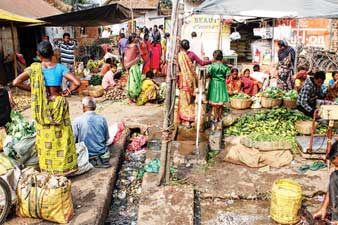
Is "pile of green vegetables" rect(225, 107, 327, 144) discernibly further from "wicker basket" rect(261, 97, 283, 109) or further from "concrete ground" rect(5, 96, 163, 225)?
"concrete ground" rect(5, 96, 163, 225)

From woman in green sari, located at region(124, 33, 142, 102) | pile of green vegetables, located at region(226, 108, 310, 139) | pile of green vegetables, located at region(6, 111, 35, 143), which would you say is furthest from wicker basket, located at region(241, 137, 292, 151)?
woman in green sari, located at region(124, 33, 142, 102)

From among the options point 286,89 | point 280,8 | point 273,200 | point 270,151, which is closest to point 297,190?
point 273,200

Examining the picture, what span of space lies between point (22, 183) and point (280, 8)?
435 centimetres

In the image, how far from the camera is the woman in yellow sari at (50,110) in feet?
13.8

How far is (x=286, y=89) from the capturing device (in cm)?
952

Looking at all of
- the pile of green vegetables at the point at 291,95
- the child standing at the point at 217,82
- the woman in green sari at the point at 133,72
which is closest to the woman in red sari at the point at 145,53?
the woman in green sari at the point at 133,72

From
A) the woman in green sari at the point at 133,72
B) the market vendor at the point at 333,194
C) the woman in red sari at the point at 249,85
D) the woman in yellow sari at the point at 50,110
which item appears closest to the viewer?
the market vendor at the point at 333,194

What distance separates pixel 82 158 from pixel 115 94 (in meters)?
5.57

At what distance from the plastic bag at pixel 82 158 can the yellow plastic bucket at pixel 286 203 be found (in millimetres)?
2559

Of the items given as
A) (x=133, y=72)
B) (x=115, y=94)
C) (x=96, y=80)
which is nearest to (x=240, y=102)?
(x=133, y=72)

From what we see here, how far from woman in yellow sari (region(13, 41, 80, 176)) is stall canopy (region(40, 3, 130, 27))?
291 inches

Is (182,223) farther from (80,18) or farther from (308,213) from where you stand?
(80,18)

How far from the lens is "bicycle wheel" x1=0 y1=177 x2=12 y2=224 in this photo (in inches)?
142

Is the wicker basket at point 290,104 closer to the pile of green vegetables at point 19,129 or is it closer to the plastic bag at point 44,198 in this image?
the pile of green vegetables at point 19,129
